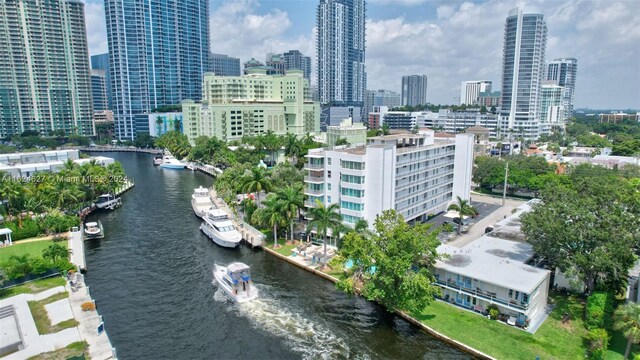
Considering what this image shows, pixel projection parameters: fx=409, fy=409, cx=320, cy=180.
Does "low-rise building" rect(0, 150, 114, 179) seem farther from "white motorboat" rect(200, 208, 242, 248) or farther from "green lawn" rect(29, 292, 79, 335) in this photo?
"green lawn" rect(29, 292, 79, 335)

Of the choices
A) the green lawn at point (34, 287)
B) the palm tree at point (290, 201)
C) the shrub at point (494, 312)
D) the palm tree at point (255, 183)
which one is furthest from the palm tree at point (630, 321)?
the green lawn at point (34, 287)

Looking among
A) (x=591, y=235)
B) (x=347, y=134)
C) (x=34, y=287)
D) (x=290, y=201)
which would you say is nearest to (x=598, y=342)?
(x=591, y=235)

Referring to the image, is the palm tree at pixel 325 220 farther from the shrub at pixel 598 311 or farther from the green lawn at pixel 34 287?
the green lawn at pixel 34 287

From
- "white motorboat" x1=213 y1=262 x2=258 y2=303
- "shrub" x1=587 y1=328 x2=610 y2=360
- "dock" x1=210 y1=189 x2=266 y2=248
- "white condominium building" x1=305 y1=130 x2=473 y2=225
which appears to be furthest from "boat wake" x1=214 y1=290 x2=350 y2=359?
"shrub" x1=587 y1=328 x2=610 y2=360

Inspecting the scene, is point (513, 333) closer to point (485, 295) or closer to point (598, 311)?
point (485, 295)

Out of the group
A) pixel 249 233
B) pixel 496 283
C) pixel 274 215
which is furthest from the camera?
pixel 249 233

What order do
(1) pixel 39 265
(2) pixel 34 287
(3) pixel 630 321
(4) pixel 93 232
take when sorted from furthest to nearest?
(4) pixel 93 232 → (1) pixel 39 265 → (2) pixel 34 287 → (3) pixel 630 321

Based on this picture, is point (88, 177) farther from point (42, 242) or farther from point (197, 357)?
point (197, 357)
